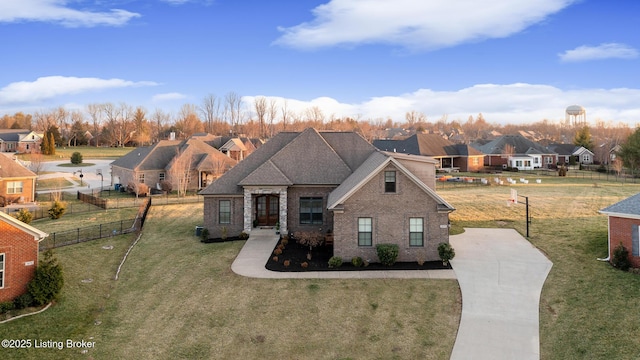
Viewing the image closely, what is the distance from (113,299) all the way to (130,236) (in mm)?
11551

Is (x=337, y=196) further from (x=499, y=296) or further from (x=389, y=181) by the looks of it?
(x=499, y=296)

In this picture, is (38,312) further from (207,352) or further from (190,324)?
(207,352)

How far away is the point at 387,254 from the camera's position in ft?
66.6

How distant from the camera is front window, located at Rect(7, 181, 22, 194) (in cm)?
4019

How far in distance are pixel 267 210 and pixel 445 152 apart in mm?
53615

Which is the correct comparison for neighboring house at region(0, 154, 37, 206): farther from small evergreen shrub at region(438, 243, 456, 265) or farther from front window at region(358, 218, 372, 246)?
small evergreen shrub at region(438, 243, 456, 265)

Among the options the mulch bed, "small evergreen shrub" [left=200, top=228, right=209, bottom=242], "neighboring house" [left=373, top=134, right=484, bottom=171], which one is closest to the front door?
"small evergreen shrub" [left=200, top=228, right=209, bottom=242]

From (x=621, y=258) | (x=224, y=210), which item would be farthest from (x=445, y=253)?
(x=224, y=210)

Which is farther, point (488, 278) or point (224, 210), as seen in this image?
point (224, 210)

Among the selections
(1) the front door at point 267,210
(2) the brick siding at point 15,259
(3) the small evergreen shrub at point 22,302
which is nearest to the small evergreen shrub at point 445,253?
(1) the front door at point 267,210

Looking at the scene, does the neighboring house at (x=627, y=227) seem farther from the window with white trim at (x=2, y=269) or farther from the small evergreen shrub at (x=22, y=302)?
the window with white trim at (x=2, y=269)

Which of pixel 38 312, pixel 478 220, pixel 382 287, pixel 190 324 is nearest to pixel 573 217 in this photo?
pixel 478 220

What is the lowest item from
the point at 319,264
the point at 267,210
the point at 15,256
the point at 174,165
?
the point at 319,264

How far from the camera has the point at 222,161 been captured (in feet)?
171
